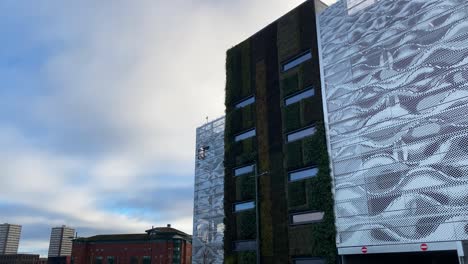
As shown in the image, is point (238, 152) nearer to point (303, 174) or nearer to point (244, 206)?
point (244, 206)

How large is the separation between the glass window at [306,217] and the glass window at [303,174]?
9.75ft

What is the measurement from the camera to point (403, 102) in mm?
25516

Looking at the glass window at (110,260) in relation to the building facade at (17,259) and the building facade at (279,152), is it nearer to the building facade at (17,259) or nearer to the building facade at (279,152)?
the building facade at (17,259)

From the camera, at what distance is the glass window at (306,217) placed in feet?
96.0

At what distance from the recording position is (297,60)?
35125 mm

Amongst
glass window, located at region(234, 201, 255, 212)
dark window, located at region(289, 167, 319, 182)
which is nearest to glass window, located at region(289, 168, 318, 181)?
dark window, located at region(289, 167, 319, 182)

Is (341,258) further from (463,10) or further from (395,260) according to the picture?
(463,10)

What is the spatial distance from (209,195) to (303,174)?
25.1 metres

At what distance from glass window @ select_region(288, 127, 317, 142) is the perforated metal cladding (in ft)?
6.59

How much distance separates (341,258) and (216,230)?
87.7 ft

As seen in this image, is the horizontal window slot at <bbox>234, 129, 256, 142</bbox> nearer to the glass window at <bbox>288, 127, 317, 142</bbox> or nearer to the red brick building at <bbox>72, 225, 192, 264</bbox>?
the glass window at <bbox>288, 127, 317, 142</bbox>

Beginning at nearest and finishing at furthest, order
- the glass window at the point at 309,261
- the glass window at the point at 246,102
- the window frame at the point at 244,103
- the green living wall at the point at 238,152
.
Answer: the glass window at the point at 309,261, the green living wall at the point at 238,152, the window frame at the point at 244,103, the glass window at the point at 246,102

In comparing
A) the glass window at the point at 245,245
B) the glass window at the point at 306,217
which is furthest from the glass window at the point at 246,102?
the glass window at the point at 245,245

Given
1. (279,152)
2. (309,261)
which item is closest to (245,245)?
(309,261)
